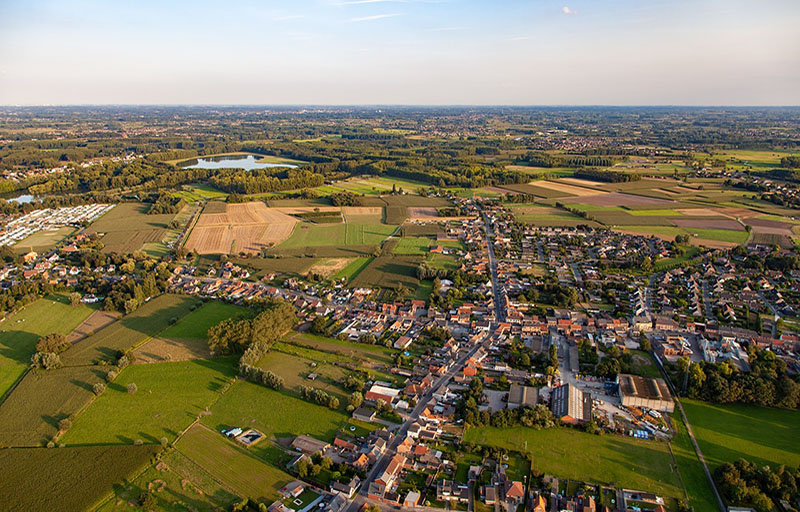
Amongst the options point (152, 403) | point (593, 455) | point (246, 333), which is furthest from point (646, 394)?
point (152, 403)

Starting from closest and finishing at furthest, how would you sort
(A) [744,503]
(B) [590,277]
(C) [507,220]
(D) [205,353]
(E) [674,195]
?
(A) [744,503]
(D) [205,353]
(B) [590,277]
(C) [507,220]
(E) [674,195]

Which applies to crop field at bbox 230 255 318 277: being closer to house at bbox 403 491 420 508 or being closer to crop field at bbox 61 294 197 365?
crop field at bbox 61 294 197 365

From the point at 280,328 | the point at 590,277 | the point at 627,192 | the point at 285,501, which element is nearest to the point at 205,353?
the point at 280,328

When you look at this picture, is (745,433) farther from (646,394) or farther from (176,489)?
(176,489)

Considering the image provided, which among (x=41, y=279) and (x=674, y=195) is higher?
(x=674, y=195)

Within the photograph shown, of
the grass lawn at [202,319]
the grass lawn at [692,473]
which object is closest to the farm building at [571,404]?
the grass lawn at [692,473]

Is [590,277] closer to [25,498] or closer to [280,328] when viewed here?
[280,328]
